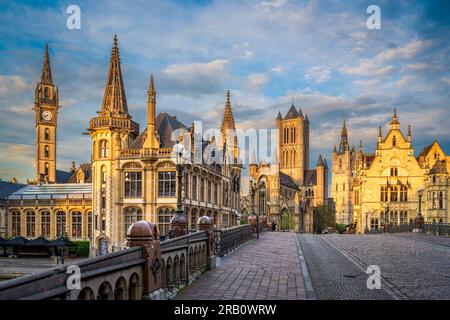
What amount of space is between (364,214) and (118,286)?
6442 centimetres

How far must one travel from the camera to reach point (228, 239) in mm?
19281

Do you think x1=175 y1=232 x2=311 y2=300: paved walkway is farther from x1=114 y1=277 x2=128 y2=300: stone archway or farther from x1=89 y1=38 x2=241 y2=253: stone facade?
x1=89 y1=38 x2=241 y2=253: stone facade

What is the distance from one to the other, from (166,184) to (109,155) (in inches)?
334

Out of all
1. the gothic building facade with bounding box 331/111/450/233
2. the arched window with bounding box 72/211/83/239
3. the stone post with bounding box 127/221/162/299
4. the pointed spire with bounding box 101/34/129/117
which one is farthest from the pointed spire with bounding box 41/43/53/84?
the stone post with bounding box 127/221/162/299

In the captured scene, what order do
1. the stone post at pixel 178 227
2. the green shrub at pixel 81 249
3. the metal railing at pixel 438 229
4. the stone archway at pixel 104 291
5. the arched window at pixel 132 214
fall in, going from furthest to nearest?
the green shrub at pixel 81 249 → the arched window at pixel 132 214 → the metal railing at pixel 438 229 → the stone post at pixel 178 227 → the stone archway at pixel 104 291

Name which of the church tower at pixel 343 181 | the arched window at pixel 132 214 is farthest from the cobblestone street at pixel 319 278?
the church tower at pixel 343 181

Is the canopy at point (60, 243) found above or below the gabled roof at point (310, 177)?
below

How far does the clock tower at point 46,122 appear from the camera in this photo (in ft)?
309

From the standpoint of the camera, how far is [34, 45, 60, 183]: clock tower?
9431 cm

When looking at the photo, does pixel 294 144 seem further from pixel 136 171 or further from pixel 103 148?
pixel 136 171

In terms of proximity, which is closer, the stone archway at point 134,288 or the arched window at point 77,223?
the stone archway at point 134,288

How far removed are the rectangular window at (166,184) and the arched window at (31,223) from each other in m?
26.5

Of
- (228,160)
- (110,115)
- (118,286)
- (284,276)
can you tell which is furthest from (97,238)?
(118,286)

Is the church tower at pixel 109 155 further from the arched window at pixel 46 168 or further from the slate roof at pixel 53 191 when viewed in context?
the arched window at pixel 46 168
